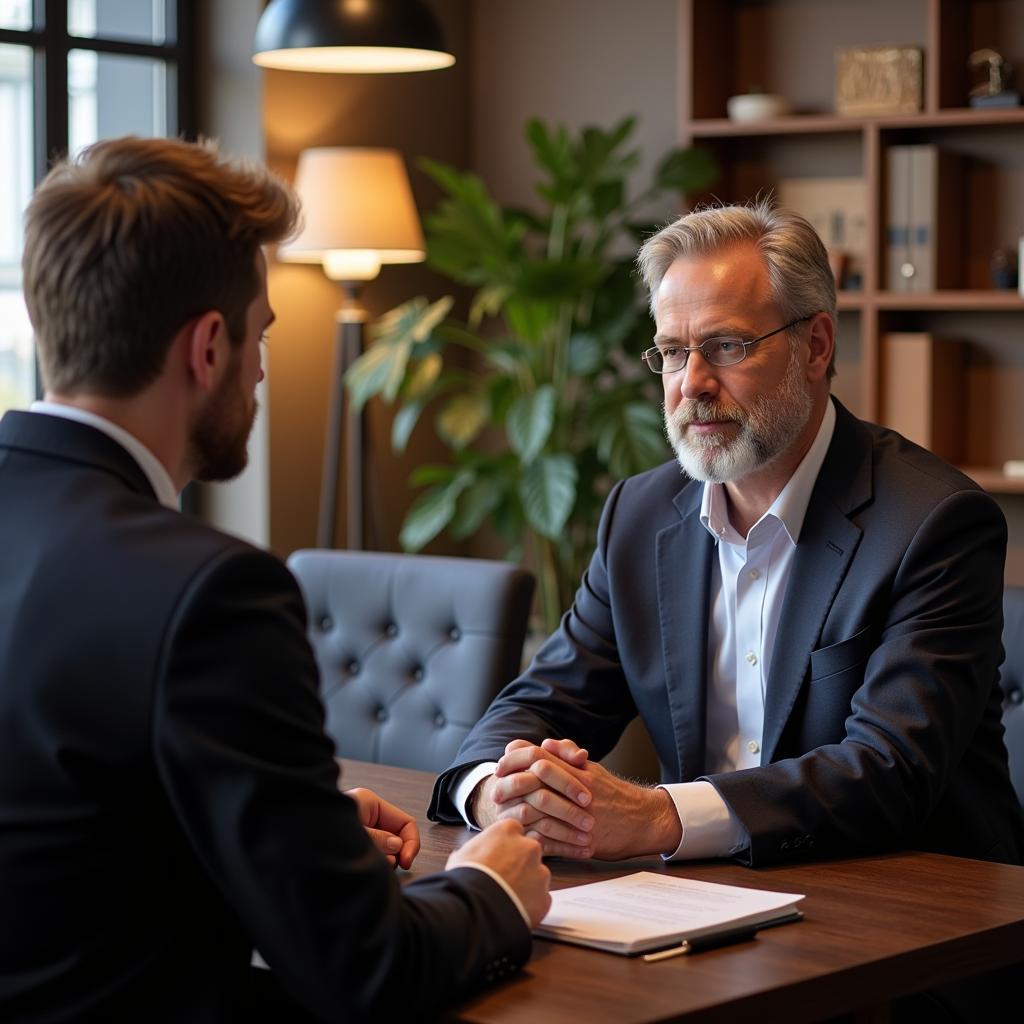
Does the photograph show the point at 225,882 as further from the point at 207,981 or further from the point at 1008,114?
the point at 1008,114

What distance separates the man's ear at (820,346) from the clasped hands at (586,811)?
2.56 ft

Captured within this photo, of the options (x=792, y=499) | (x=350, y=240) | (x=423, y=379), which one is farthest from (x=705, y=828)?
(x=423, y=379)

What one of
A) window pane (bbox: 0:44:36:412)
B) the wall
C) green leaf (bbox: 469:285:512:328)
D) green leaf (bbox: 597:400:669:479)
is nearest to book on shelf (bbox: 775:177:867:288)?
green leaf (bbox: 597:400:669:479)

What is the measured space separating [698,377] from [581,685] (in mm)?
488

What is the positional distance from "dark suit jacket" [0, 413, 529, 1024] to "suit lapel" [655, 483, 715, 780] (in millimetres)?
1021

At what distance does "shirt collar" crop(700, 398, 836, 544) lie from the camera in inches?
92.4

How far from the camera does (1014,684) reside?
245 cm

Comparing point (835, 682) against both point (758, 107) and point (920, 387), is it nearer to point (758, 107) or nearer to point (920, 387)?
point (920, 387)

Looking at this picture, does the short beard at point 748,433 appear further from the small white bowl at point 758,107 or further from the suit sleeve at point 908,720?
the small white bowl at point 758,107

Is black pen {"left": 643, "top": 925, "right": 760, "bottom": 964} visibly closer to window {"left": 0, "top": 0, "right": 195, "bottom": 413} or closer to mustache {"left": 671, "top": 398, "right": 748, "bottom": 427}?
mustache {"left": 671, "top": 398, "right": 748, "bottom": 427}

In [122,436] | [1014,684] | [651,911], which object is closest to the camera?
[122,436]

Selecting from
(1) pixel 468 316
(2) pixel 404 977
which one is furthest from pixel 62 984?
(1) pixel 468 316

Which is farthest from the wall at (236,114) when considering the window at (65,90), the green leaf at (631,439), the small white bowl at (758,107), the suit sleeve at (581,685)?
the suit sleeve at (581,685)

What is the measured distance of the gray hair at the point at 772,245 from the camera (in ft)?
7.88
